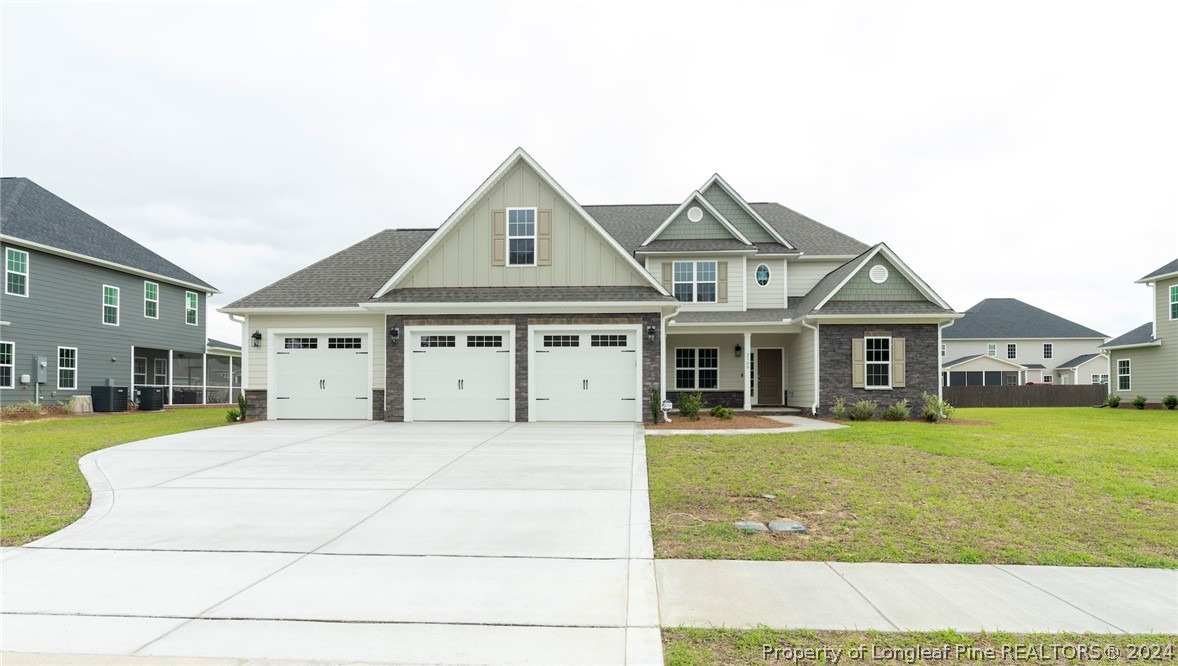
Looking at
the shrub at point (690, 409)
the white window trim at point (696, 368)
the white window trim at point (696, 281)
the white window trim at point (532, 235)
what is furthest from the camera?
the white window trim at point (696, 368)

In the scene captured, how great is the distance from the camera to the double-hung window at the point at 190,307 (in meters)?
29.8

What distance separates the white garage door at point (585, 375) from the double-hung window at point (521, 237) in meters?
2.13

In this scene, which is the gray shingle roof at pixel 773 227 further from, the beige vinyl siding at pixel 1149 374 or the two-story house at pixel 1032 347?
the two-story house at pixel 1032 347

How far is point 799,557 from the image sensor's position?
5648 millimetres

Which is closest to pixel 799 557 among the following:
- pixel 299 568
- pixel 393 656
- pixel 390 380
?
pixel 393 656

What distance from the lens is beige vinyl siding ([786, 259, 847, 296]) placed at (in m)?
23.3

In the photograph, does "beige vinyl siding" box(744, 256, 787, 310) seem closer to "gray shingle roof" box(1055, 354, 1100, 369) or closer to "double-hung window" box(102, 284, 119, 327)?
"double-hung window" box(102, 284, 119, 327)

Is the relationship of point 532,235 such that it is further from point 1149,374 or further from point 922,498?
point 1149,374

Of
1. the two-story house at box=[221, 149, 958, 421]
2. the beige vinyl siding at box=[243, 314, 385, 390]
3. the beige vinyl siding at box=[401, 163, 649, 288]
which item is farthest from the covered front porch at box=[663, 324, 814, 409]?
the beige vinyl siding at box=[243, 314, 385, 390]

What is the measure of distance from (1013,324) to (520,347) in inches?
1629

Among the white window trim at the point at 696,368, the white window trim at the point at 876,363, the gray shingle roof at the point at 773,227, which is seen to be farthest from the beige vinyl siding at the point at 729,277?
the white window trim at the point at 876,363

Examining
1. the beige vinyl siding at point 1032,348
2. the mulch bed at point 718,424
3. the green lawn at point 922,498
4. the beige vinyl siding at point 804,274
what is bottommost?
the mulch bed at point 718,424

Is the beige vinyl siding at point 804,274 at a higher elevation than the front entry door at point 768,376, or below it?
higher

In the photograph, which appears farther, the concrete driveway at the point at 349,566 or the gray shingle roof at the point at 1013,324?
the gray shingle roof at the point at 1013,324
